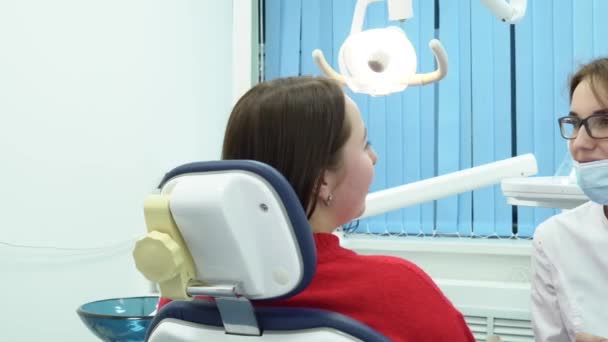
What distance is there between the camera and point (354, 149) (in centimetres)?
96

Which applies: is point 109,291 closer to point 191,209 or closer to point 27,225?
point 27,225

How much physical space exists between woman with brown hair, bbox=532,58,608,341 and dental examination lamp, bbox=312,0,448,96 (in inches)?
13.8

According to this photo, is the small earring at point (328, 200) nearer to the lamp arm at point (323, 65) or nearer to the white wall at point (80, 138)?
the lamp arm at point (323, 65)

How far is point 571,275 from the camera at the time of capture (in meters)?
1.40

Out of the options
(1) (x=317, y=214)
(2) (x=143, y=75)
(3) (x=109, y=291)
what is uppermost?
(2) (x=143, y=75)

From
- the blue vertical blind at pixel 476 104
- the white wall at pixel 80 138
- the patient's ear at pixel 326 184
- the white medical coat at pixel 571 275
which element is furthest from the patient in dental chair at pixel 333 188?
the blue vertical blind at pixel 476 104

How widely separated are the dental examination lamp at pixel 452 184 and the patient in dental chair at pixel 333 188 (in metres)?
0.46

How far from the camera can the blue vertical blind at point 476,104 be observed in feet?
8.16

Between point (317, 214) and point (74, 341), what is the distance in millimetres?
1433

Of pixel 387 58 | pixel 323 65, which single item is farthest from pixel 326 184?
pixel 323 65

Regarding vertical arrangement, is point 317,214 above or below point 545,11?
below

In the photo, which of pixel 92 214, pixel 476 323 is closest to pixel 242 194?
pixel 92 214

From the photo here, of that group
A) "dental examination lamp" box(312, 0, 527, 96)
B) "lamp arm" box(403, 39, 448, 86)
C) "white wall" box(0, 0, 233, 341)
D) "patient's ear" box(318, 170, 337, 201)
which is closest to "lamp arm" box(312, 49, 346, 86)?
"dental examination lamp" box(312, 0, 527, 96)

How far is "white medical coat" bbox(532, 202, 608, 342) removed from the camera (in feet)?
4.50
